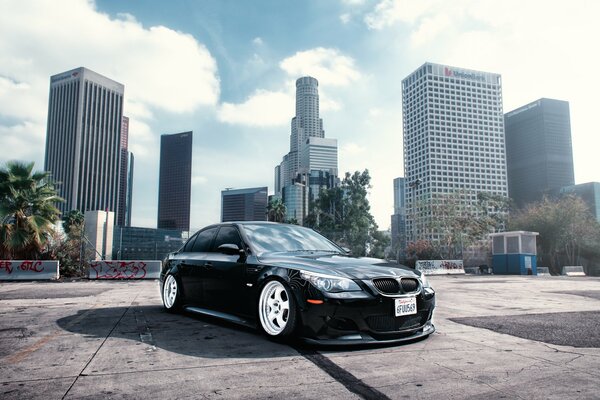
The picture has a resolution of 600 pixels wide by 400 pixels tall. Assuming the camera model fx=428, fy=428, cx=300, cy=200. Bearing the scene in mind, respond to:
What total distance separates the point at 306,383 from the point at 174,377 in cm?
97

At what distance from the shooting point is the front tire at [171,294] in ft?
21.5

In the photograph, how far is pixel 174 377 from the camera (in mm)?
3105

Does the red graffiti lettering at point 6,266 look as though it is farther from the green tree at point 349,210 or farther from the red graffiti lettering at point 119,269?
the green tree at point 349,210

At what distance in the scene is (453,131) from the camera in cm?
17612

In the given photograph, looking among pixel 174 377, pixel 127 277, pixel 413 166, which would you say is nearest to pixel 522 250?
pixel 127 277

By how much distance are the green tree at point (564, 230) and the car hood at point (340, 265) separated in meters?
45.4

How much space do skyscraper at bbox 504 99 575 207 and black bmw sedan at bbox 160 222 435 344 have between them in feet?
674

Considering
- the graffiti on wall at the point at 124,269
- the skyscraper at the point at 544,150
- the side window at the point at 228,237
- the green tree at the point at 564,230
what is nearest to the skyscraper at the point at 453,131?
the skyscraper at the point at 544,150

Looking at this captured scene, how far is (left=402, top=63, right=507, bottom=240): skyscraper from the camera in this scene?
6698 inches

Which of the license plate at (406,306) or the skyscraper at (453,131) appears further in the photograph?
the skyscraper at (453,131)

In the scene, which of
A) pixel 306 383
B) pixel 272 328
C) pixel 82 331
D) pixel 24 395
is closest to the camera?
pixel 24 395

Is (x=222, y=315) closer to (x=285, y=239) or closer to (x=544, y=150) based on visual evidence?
(x=285, y=239)

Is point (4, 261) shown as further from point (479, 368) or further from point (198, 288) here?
point (479, 368)

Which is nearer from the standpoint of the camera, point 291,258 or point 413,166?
point 291,258
